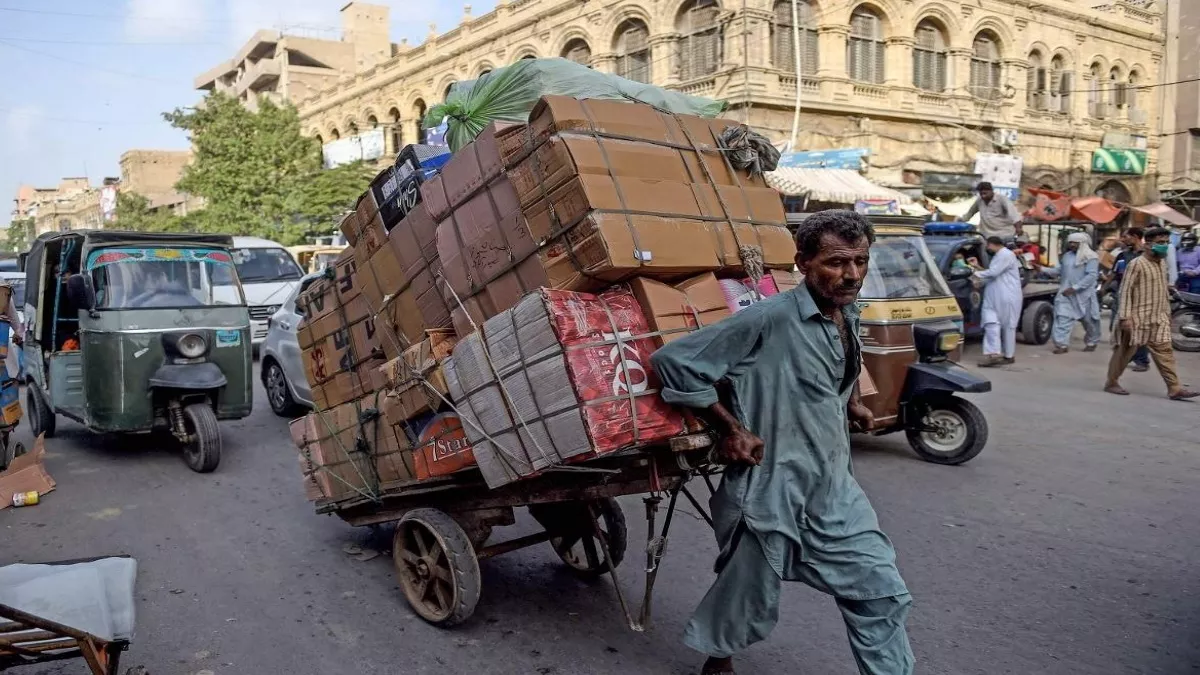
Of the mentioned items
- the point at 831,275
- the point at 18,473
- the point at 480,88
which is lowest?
the point at 18,473

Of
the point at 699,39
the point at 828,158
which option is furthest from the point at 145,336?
the point at 699,39

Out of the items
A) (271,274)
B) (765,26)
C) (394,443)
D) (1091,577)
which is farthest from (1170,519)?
(765,26)

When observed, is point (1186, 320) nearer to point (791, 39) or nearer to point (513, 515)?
point (791, 39)

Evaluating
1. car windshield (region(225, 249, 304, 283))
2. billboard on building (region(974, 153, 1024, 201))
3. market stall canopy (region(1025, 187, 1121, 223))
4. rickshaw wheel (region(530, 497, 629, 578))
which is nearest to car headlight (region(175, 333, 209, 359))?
rickshaw wheel (region(530, 497, 629, 578))

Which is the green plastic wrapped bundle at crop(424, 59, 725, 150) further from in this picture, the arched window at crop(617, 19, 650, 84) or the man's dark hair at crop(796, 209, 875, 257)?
the arched window at crop(617, 19, 650, 84)

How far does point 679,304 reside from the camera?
124 inches

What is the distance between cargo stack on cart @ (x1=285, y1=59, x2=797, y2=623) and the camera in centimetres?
296

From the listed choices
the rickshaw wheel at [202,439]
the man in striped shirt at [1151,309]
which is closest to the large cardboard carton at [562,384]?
the rickshaw wheel at [202,439]

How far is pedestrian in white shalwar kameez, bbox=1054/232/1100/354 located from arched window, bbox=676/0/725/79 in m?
10.6

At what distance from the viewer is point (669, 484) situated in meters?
3.19

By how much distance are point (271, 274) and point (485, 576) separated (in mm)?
11358

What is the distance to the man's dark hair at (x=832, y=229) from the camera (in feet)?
9.07

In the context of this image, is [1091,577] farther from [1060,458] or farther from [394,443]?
[394,443]

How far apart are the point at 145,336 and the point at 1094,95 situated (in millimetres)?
30059
